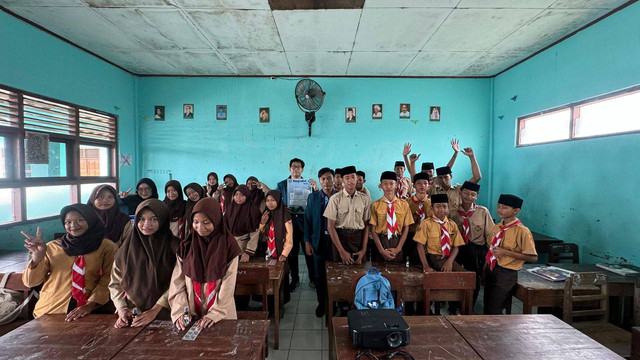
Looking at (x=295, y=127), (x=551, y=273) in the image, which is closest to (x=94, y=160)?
(x=295, y=127)

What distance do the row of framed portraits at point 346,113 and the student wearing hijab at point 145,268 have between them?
380 centimetres

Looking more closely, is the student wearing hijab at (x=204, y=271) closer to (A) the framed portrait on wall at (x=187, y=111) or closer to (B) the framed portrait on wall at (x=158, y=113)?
(A) the framed portrait on wall at (x=187, y=111)

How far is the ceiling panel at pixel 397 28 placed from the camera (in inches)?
125

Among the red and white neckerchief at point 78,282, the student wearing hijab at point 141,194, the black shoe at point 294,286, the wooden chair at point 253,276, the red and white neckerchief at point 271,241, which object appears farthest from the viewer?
the black shoe at point 294,286

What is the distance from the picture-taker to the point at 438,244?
2812 mm

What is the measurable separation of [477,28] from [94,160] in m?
6.47

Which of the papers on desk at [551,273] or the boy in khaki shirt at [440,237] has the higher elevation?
the boy in khaki shirt at [440,237]

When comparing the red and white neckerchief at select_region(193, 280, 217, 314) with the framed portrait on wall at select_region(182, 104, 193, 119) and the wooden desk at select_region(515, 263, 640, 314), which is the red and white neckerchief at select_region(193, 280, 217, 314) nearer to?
the wooden desk at select_region(515, 263, 640, 314)

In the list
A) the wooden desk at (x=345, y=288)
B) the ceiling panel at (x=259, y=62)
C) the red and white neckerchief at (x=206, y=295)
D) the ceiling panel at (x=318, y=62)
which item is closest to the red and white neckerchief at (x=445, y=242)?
the wooden desk at (x=345, y=288)

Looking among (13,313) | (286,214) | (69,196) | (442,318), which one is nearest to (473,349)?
(442,318)

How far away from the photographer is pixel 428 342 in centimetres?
146

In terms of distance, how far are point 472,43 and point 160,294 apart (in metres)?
5.00

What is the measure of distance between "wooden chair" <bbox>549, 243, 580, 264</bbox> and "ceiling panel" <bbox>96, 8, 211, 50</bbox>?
216 inches

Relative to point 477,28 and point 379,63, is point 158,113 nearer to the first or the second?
point 379,63
